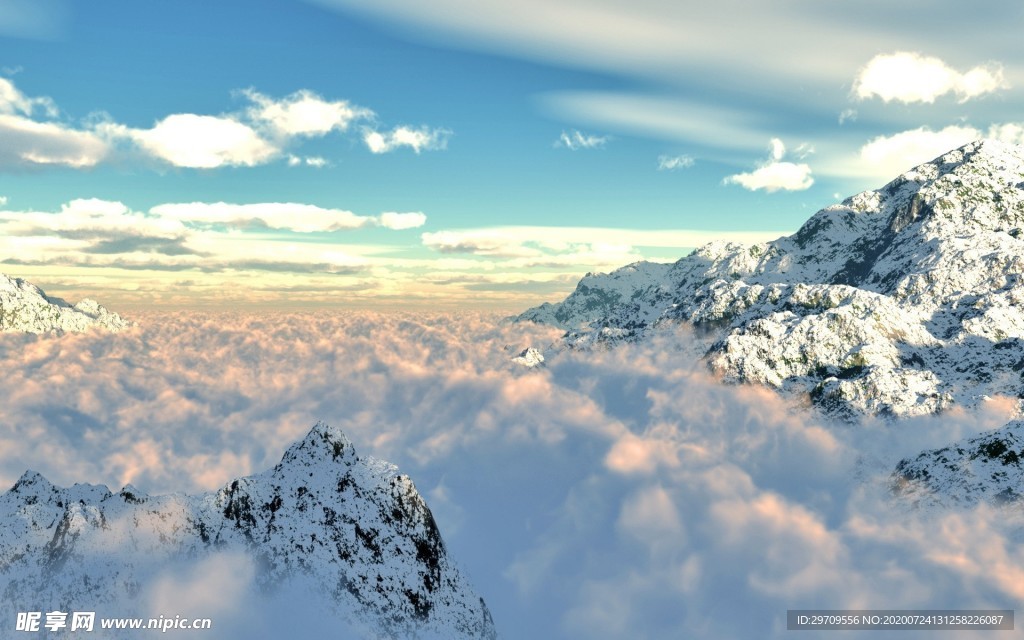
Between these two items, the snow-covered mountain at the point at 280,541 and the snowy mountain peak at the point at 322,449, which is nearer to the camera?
the snow-covered mountain at the point at 280,541

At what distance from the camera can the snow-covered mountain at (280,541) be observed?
119 m

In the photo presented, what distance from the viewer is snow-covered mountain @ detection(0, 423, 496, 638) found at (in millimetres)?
118750

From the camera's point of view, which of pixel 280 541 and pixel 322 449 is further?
pixel 322 449

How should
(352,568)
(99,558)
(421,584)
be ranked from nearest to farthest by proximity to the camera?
(99,558)
(352,568)
(421,584)

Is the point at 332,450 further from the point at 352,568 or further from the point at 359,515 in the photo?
the point at 352,568

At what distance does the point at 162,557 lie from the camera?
129 m

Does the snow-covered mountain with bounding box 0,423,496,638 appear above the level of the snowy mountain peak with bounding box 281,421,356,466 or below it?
below

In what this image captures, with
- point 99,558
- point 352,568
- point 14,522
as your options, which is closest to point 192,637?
point 99,558

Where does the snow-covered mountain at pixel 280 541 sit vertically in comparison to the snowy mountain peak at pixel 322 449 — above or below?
below

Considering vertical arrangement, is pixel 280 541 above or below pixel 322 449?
below

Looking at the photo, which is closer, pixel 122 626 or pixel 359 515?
pixel 122 626

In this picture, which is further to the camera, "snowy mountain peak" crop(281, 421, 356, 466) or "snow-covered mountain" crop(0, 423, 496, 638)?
"snowy mountain peak" crop(281, 421, 356, 466)

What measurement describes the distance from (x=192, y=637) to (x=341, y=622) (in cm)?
2848

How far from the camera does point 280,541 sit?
13950 cm
